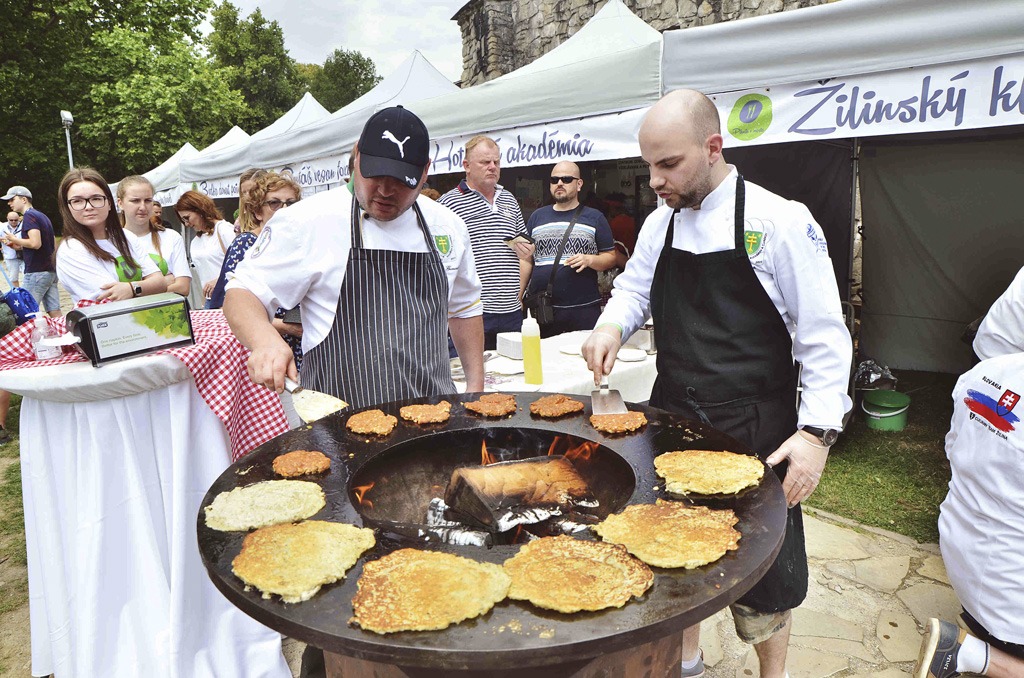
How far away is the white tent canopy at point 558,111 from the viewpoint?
400 cm

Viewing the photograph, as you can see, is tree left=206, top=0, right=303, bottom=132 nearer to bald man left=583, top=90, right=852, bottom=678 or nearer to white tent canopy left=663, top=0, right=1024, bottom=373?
white tent canopy left=663, top=0, right=1024, bottom=373

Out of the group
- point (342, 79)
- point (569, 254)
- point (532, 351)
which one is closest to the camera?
point (532, 351)

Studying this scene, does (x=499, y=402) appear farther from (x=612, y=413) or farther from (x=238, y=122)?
(x=238, y=122)

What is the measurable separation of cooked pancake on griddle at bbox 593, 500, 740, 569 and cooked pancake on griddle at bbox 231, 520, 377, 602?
21.4 inches

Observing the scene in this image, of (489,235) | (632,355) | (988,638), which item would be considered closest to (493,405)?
(632,355)

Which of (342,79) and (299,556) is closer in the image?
(299,556)

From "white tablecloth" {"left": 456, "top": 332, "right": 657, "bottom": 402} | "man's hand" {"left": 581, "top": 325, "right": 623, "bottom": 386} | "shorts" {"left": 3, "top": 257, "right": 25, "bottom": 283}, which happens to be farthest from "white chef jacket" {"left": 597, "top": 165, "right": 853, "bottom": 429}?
"shorts" {"left": 3, "top": 257, "right": 25, "bottom": 283}

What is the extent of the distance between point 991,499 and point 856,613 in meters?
1.07

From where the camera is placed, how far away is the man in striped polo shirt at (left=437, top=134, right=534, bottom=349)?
4.49 metres

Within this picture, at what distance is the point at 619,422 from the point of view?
6.07 feet

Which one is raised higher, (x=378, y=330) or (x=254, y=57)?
(x=254, y=57)

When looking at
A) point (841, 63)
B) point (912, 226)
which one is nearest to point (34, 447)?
point (841, 63)

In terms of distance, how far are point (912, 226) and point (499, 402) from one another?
556 cm

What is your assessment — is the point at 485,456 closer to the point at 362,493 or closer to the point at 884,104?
the point at 362,493
